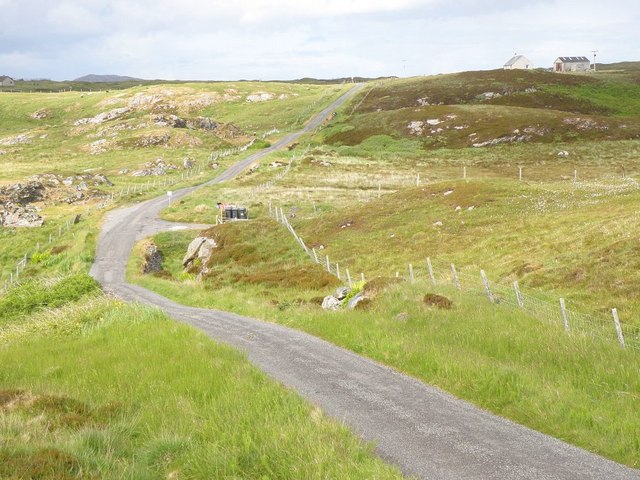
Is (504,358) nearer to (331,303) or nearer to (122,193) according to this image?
(331,303)

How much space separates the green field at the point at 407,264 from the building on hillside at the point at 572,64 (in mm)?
91268

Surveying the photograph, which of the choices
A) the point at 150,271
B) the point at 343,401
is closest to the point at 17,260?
the point at 150,271

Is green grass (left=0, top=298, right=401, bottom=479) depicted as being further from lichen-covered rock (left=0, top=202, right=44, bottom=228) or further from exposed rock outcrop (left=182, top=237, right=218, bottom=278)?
lichen-covered rock (left=0, top=202, right=44, bottom=228)

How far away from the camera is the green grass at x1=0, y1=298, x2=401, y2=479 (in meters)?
6.73

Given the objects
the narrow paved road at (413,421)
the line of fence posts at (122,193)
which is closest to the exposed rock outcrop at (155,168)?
the line of fence posts at (122,193)

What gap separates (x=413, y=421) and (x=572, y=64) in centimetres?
21375

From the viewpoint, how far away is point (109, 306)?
814 inches

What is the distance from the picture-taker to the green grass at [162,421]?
22.1 ft

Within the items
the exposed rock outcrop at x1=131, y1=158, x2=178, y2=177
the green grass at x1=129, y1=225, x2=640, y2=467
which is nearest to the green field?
the green grass at x1=129, y1=225, x2=640, y2=467

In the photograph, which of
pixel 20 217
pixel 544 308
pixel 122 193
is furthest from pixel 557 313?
pixel 122 193

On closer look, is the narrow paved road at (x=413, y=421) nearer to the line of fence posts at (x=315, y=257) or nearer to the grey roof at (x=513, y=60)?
the line of fence posts at (x=315, y=257)

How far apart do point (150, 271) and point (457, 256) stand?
25.0 m

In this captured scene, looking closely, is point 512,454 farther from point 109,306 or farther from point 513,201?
point 513,201

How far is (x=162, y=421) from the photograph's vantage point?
27.8 ft
